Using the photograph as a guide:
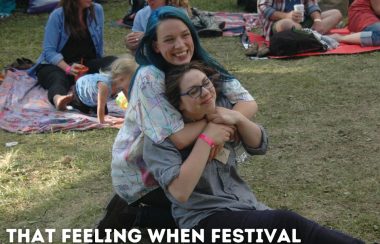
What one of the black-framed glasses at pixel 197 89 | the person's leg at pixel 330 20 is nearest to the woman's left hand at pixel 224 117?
the black-framed glasses at pixel 197 89

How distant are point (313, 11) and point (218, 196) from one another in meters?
4.90

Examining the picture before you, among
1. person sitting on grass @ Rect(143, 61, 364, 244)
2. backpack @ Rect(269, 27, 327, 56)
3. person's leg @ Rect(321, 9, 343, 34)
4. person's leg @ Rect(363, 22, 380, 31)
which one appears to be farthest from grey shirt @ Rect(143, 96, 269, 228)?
person's leg @ Rect(321, 9, 343, 34)

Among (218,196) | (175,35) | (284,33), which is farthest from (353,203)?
(284,33)

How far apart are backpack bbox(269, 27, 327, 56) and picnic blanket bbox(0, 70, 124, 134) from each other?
199cm

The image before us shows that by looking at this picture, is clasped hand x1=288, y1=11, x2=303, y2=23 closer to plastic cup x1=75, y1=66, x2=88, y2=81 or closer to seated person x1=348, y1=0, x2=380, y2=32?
seated person x1=348, y1=0, x2=380, y2=32

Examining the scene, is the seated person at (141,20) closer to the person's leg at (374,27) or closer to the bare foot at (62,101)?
the bare foot at (62,101)

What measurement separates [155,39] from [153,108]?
0.97 ft

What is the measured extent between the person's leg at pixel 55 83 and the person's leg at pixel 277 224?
9.04 ft

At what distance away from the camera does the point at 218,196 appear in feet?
8.27

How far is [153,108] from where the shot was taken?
8.04 ft

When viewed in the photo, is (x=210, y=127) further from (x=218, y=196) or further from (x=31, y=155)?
(x=31, y=155)

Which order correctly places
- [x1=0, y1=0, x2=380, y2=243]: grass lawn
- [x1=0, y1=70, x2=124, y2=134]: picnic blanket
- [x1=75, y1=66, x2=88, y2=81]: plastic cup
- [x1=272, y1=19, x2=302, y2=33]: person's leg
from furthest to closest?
[x1=272, y1=19, x2=302, y2=33]: person's leg
[x1=75, y1=66, x2=88, y2=81]: plastic cup
[x1=0, y1=70, x2=124, y2=134]: picnic blanket
[x1=0, y1=0, x2=380, y2=243]: grass lawn

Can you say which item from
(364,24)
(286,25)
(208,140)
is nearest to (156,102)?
(208,140)

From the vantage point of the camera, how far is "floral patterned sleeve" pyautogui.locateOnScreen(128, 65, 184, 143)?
2.41 m
